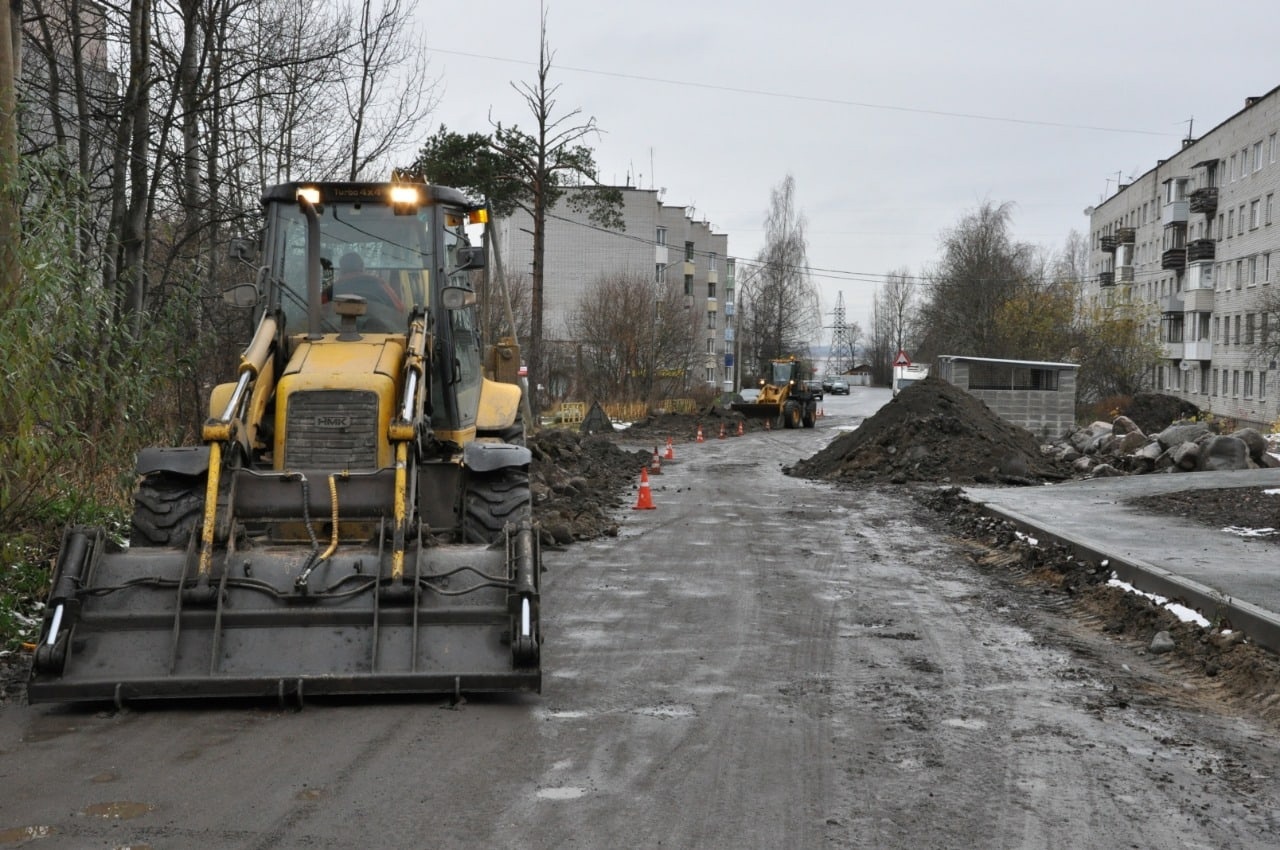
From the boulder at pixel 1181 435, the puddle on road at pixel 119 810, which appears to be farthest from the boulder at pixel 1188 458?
the puddle on road at pixel 119 810

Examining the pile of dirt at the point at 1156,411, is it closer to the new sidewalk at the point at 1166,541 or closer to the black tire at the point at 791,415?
the black tire at the point at 791,415

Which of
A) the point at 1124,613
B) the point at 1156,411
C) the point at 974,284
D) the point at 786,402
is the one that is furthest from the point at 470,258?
the point at 974,284

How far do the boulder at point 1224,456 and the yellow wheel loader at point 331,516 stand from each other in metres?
18.1

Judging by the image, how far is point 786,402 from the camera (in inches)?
1863

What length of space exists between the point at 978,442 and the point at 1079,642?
54.2 ft

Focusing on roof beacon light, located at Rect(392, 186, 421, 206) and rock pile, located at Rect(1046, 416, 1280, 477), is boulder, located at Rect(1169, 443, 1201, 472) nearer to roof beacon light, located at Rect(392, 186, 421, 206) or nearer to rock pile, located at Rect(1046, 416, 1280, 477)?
rock pile, located at Rect(1046, 416, 1280, 477)

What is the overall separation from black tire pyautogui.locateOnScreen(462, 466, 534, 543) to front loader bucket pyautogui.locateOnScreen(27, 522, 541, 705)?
58.7 inches

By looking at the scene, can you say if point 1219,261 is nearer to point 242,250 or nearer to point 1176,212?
point 1176,212

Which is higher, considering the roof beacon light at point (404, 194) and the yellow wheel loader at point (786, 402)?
the roof beacon light at point (404, 194)

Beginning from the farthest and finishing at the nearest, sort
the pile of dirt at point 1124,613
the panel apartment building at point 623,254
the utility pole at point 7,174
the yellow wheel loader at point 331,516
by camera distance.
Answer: the panel apartment building at point 623,254
the utility pole at point 7,174
the pile of dirt at point 1124,613
the yellow wheel loader at point 331,516

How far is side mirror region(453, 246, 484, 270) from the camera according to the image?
31.8 feet

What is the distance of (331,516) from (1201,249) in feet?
226

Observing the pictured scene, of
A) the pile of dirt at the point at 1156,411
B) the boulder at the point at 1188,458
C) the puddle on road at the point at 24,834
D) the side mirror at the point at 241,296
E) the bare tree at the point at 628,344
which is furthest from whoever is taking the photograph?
the bare tree at the point at 628,344

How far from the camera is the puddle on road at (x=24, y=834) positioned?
4.84m
